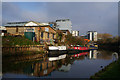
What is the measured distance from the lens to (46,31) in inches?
1407

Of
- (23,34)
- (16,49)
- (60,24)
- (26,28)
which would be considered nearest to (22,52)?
(16,49)

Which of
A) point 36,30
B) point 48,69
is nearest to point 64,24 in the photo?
point 36,30

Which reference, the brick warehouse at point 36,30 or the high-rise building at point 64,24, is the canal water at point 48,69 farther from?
the high-rise building at point 64,24

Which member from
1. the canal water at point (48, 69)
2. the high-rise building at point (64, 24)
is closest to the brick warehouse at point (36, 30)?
the canal water at point (48, 69)

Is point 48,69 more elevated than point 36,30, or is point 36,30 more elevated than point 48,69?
point 36,30

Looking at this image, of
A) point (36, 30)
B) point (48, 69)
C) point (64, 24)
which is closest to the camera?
point (48, 69)

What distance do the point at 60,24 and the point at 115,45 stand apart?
3933 cm

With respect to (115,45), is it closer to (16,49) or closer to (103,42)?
(103,42)

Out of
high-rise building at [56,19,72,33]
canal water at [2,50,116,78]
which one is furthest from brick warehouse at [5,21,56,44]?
high-rise building at [56,19,72,33]

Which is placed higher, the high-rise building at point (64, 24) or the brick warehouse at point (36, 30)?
the high-rise building at point (64, 24)

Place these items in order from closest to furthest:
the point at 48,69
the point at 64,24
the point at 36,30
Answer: the point at 48,69, the point at 36,30, the point at 64,24

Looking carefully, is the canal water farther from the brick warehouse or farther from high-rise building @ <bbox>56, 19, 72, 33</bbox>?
high-rise building @ <bbox>56, 19, 72, 33</bbox>

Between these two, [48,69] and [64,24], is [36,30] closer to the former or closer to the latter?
[48,69]

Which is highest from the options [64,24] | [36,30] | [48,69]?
[64,24]
